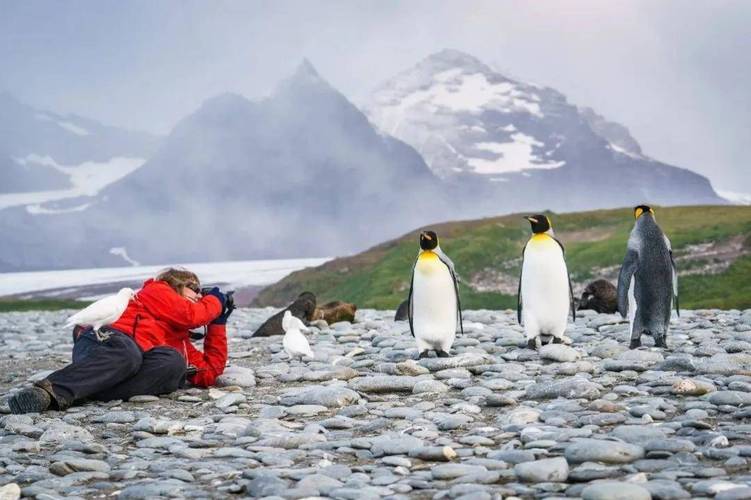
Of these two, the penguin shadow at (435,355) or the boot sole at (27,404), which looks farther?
the penguin shadow at (435,355)

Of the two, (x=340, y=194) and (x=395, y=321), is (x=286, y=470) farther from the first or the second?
(x=340, y=194)

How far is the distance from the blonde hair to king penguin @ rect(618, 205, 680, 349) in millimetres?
3612

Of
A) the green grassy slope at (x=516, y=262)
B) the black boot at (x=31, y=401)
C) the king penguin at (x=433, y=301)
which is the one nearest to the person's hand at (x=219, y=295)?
the black boot at (x=31, y=401)

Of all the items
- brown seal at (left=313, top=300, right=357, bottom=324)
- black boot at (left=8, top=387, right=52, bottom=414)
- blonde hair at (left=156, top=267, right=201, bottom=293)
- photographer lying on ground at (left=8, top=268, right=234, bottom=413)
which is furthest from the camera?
brown seal at (left=313, top=300, right=357, bottom=324)

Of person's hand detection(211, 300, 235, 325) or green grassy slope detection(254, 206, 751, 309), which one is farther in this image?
green grassy slope detection(254, 206, 751, 309)

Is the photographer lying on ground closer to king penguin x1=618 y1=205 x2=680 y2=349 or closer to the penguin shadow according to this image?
the penguin shadow

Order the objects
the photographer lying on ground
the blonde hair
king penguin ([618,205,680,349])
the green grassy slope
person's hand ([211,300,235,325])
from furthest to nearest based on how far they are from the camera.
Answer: the green grassy slope → king penguin ([618,205,680,349]) → person's hand ([211,300,235,325]) → the blonde hair → the photographer lying on ground

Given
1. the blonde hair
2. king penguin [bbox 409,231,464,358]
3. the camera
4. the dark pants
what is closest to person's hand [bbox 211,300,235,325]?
the camera

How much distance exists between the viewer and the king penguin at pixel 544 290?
752 centimetres

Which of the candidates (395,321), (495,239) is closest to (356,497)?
(395,321)

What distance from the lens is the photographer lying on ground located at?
5.65 metres

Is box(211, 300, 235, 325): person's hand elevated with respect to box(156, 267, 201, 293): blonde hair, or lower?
lower

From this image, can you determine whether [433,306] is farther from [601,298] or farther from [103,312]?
[601,298]

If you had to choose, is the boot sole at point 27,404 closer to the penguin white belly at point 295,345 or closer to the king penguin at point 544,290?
the penguin white belly at point 295,345
